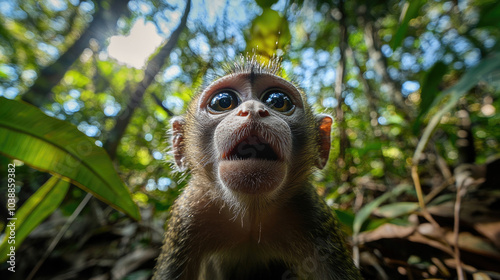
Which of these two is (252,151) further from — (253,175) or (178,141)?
Result: (178,141)

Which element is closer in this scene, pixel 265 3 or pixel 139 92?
pixel 265 3

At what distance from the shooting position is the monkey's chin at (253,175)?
141 centimetres

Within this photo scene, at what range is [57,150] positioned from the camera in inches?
49.1

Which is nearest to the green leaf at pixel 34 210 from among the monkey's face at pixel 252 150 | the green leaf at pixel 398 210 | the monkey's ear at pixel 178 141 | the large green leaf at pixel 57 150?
the large green leaf at pixel 57 150

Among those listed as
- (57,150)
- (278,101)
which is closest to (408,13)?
(278,101)

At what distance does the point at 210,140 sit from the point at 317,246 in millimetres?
1088

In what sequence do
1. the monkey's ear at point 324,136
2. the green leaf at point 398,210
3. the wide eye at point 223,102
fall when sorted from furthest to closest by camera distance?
1. the monkey's ear at point 324,136
2. the green leaf at point 398,210
3. the wide eye at point 223,102

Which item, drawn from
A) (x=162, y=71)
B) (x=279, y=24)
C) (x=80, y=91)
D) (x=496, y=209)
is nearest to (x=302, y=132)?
(x=279, y=24)

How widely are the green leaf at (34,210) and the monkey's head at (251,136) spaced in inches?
32.4

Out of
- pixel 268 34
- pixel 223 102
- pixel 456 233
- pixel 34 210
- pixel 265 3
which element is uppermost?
pixel 265 3

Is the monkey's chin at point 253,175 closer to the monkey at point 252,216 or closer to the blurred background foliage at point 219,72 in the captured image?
the monkey at point 252,216

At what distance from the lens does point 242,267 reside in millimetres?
1986

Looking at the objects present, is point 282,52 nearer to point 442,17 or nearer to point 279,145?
point 279,145

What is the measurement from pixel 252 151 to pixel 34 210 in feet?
4.39
